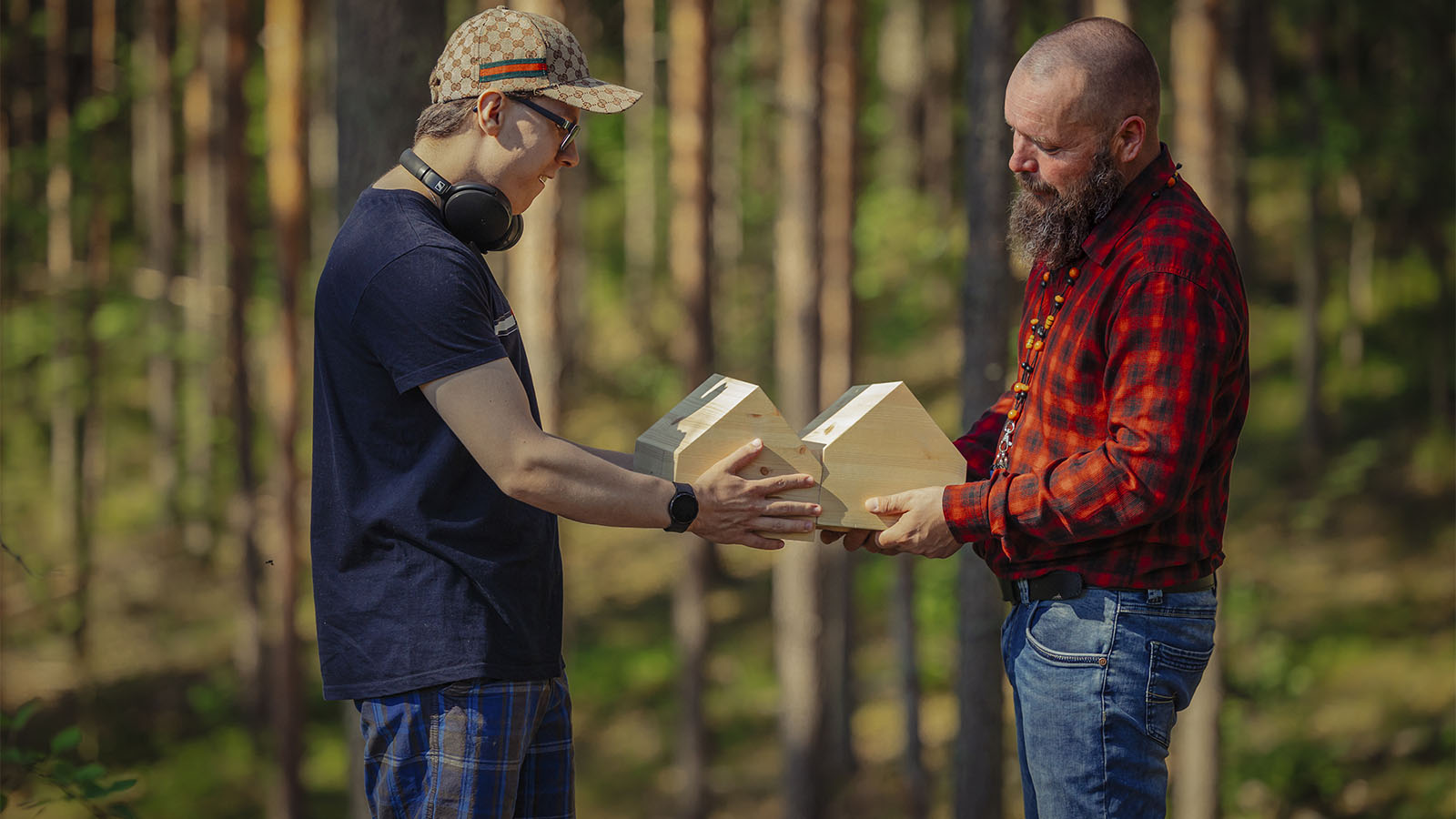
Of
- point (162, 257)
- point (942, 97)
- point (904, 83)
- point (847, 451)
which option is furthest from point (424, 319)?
point (904, 83)

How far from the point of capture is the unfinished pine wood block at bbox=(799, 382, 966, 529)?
127 inches

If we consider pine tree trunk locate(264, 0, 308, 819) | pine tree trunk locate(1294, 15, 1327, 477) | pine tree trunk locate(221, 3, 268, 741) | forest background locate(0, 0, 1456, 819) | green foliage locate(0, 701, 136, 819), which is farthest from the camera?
pine tree trunk locate(1294, 15, 1327, 477)

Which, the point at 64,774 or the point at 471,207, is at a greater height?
the point at 471,207

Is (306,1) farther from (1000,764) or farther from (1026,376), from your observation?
(1026,376)

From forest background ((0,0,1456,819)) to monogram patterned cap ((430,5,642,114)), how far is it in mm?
2045

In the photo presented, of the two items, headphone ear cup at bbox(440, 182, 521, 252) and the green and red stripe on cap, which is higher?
the green and red stripe on cap

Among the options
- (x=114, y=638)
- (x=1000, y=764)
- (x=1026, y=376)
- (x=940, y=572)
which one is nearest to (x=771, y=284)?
(x=940, y=572)

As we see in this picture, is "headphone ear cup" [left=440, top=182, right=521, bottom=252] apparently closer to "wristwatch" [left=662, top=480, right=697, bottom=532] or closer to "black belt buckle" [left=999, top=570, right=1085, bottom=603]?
"wristwatch" [left=662, top=480, right=697, bottom=532]

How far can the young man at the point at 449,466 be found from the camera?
106 inches

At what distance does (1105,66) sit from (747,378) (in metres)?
Result: 19.7

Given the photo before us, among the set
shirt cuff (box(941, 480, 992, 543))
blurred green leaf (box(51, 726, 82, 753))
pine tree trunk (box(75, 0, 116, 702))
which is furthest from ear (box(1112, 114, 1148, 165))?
pine tree trunk (box(75, 0, 116, 702))

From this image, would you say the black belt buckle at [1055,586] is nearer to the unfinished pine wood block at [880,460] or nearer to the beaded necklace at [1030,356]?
the beaded necklace at [1030,356]

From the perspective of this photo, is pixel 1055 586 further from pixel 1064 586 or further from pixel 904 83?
pixel 904 83

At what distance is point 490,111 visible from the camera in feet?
9.37
